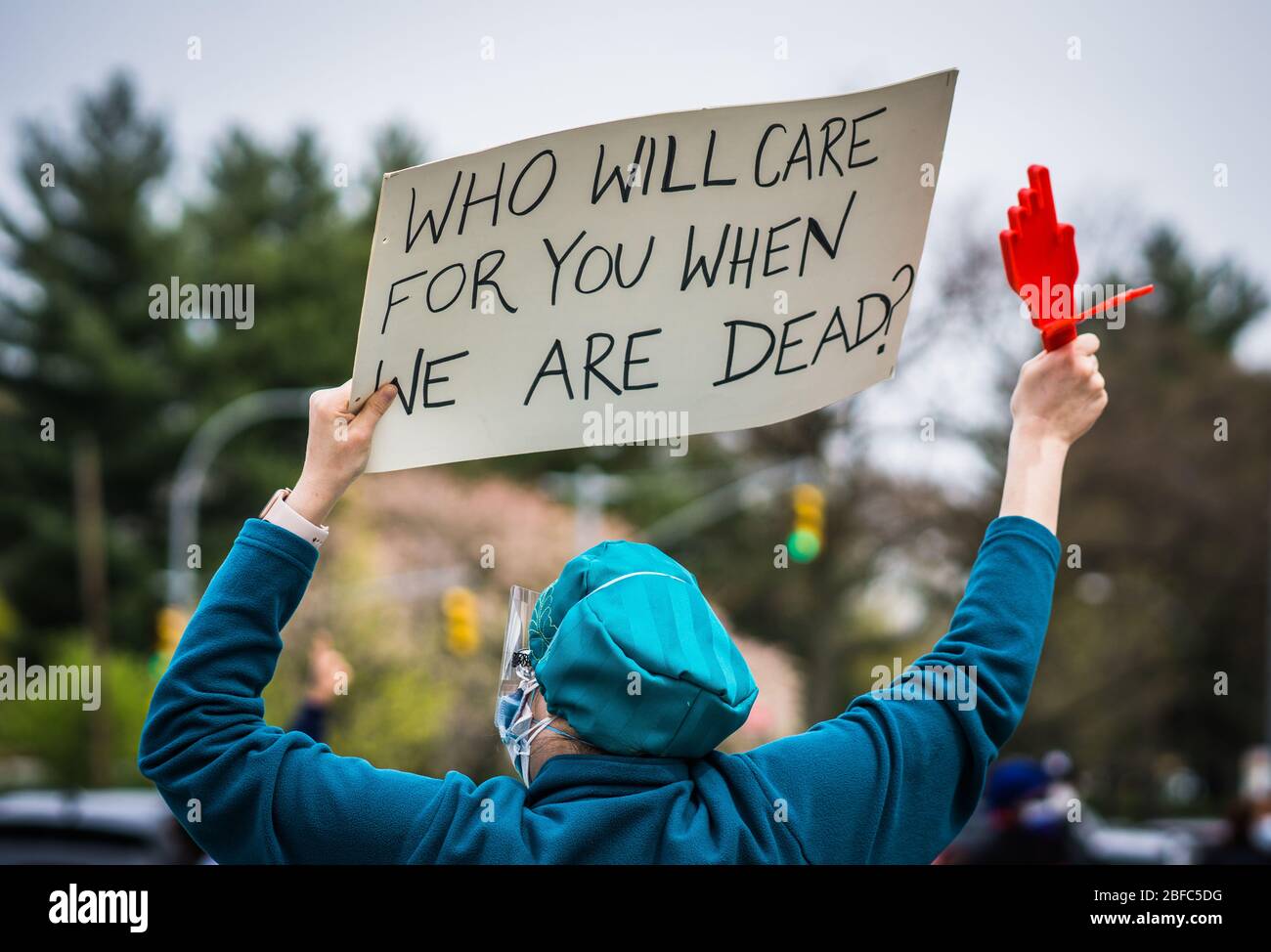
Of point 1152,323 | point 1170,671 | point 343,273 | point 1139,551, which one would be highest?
point 343,273

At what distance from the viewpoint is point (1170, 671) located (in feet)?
124

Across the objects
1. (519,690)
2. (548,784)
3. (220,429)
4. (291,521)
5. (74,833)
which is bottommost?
(74,833)

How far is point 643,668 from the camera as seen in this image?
178 centimetres

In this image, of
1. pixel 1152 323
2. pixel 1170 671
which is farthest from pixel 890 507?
pixel 1170 671

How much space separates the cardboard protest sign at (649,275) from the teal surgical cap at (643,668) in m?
0.41

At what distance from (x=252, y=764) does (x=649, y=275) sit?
961 millimetres

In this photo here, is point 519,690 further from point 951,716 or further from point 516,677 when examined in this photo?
point 951,716

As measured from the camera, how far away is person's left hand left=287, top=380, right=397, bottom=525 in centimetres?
197

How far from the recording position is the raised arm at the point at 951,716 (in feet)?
6.15

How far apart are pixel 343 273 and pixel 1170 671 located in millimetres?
26575

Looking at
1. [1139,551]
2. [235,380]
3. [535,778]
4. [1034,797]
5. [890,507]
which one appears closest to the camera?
[535,778]

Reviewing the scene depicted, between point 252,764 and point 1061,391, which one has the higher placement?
point 1061,391

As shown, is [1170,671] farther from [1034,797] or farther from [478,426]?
[478,426]

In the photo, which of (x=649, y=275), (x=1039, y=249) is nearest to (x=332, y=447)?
(x=649, y=275)
